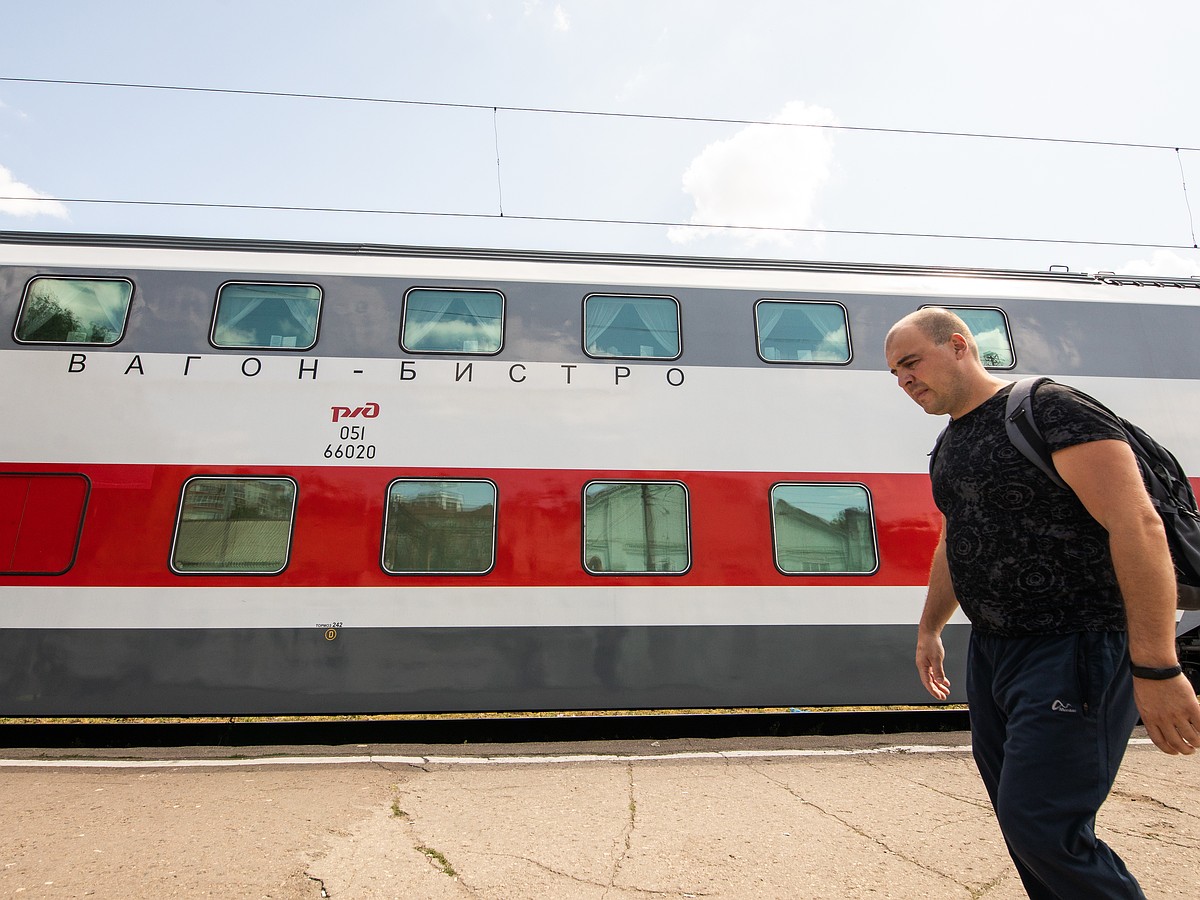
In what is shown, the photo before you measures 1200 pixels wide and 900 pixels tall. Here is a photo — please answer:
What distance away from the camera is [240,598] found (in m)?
5.34

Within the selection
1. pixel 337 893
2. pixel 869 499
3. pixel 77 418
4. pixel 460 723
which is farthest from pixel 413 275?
pixel 337 893

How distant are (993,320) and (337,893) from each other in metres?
6.60

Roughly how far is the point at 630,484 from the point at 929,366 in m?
3.70

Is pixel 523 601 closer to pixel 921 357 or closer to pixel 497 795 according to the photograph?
pixel 497 795

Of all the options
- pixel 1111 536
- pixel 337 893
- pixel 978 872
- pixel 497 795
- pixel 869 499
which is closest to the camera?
pixel 1111 536

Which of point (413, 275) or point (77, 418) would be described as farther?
point (413, 275)

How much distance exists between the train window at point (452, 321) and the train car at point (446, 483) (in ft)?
0.07

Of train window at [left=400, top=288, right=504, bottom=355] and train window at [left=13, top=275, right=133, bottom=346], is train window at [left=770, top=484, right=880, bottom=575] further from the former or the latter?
train window at [left=13, top=275, right=133, bottom=346]

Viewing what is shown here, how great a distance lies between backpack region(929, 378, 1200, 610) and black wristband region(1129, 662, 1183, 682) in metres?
0.22

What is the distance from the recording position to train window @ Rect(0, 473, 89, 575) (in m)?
5.30

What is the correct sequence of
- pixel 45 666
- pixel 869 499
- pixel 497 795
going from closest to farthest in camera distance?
1. pixel 497 795
2. pixel 45 666
3. pixel 869 499

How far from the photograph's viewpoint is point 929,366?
214 cm

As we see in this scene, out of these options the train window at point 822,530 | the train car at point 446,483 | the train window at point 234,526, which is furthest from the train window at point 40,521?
the train window at point 822,530

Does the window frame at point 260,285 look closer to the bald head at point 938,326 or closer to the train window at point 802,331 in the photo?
the train window at point 802,331
